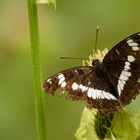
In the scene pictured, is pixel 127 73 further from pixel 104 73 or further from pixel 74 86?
pixel 74 86

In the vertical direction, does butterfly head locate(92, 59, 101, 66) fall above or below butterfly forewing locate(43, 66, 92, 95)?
above

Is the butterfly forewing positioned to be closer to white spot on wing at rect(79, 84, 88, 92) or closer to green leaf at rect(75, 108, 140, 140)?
white spot on wing at rect(79, 84, 88, 92)

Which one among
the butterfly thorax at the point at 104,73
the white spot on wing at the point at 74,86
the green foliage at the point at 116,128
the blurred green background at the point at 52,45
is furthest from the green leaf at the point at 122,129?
the blurred green background at the point at 52,45

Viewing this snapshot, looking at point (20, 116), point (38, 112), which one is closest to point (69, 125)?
point (20, 116)

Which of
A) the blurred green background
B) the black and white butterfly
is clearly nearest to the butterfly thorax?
the black and white butterfly

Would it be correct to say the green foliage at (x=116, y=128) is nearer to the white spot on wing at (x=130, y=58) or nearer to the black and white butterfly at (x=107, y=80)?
the black and white butterfly at (x=107, y=80)

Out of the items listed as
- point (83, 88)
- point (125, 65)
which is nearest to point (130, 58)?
point (125, 65)

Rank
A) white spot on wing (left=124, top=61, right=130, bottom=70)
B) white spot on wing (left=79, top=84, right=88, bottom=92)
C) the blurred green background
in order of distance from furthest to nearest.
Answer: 1. the blurred green background
2. white spot on wing (left=124, top=61, right=130, bottom=70)
3. white spot on wing (left=79, top=84, right=88, bottom=92)

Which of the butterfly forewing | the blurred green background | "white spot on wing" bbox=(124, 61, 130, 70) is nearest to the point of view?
the butterfly forewing

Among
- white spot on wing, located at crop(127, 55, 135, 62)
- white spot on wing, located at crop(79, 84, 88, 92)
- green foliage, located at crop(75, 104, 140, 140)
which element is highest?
white spot on wing, located at crop(127, 55, 135, 62)
